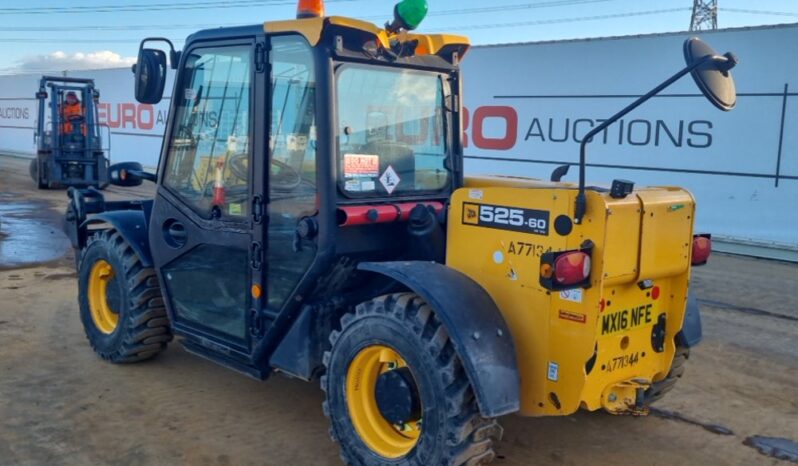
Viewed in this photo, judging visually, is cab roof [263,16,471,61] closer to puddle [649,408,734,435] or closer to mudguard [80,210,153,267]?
mudguard [80,210,153,267]

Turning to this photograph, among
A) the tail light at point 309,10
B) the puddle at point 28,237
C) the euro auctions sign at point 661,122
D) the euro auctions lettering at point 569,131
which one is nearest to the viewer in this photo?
the tail light at point 309,10

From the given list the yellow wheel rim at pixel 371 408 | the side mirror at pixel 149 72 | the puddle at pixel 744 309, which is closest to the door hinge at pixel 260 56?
the side mirror at pixel 149 72

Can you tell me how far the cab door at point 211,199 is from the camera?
411cm

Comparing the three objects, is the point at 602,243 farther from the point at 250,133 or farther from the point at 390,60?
the point at 250,133

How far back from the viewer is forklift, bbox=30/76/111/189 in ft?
54.0

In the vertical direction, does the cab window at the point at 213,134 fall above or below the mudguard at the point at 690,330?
above

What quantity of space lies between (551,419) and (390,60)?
7.20 ft

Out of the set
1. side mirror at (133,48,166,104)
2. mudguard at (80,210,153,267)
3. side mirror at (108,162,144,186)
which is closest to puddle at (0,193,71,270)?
mudguard at (80,210,153,267)

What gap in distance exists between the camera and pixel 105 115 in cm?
2252

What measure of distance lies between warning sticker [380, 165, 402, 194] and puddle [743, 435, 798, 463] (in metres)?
2.32

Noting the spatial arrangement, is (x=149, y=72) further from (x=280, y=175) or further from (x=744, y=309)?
(x=744, y=309)

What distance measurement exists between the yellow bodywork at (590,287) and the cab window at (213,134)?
1251 millimetres

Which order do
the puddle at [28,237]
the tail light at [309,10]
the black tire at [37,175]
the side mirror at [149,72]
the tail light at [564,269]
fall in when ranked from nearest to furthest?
the tail light at [564,269] < the tail light at [309,10] < the side mirror at [149,72] < the puddle at [28,237] < the black tire at [37,175]

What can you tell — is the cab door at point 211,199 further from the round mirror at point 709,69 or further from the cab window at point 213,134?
the round mirror at point 709,69
